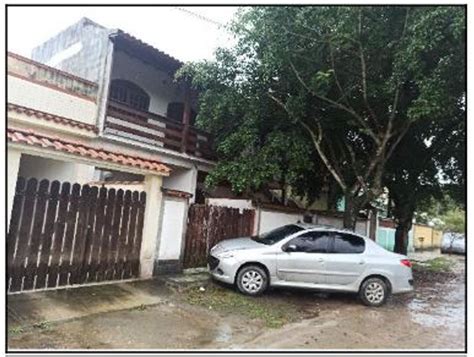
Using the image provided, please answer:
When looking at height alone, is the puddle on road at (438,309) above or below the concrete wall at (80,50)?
below

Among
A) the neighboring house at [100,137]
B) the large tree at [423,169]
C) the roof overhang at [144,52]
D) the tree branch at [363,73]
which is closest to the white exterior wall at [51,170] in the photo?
the neighboring house at [100,137]

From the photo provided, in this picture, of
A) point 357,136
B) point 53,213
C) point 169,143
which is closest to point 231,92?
point 169,143

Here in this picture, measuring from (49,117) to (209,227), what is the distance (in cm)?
394

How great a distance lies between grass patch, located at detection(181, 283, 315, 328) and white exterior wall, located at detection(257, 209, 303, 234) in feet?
10.6

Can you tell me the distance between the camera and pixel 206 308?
640 centimetres

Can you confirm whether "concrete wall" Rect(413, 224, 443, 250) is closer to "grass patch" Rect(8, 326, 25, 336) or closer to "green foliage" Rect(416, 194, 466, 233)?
"green foliage" Rect(416, 194, 466, 233)

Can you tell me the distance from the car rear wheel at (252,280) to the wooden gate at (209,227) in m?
1.84

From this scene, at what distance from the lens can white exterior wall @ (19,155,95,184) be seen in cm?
653

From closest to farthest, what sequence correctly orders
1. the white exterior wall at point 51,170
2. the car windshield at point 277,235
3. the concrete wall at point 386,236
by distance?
the white exterior wall at point 51,170 < the car windshield at point 277,235 < the concrete wall at point 386,236

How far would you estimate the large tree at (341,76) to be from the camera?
23.9 feet

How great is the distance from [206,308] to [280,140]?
16.9 feet

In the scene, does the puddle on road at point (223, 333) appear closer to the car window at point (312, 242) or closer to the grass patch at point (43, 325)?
the grass patch at point (43, 325)

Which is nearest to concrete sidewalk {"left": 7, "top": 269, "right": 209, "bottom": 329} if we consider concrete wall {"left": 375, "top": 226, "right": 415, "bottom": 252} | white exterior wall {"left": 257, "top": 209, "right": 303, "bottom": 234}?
white exterior wall {"left": 257, "top": 209, "right": 303, "bottom": 234}

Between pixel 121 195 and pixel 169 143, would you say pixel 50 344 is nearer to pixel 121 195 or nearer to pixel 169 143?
pixel 121 195
